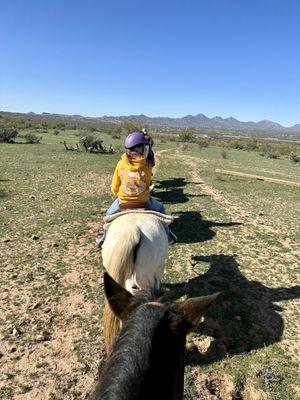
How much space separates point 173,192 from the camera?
14.9 m

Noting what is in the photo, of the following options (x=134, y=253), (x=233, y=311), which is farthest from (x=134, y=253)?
(x=233, y=311)

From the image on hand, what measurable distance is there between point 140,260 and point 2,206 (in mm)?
8594

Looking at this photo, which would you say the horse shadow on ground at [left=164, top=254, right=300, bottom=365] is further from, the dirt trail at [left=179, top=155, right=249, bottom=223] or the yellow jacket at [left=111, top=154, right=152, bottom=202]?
the dirt trail at [left=179, top=155, right=249, bottom=223]

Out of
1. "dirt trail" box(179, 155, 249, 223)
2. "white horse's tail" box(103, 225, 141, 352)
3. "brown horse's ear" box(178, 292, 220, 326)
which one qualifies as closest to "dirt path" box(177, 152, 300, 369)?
"dirt trail" box(179, 155, 249, 223)

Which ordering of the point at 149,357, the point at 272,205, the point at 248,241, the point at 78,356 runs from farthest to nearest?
the point at 272,205 < the point at 248,241 < the point at 78,356 < the point at 149,357

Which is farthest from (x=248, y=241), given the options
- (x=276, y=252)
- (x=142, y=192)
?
(x=142, y=192)

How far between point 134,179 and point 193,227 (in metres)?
5.41

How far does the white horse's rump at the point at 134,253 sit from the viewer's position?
4.08 meters

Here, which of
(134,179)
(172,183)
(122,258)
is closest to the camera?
(122,258)

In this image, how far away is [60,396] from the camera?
416 cm

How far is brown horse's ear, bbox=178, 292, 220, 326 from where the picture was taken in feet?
7.39

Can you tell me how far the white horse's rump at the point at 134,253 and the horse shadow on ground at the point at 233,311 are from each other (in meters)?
1.40

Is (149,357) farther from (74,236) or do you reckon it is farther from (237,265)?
(74,236)

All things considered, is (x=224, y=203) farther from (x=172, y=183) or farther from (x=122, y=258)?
(x=122, y=258)
